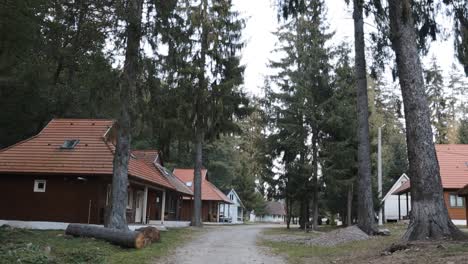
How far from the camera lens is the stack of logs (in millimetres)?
13583

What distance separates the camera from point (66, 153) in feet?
70.9

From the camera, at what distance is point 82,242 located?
14.1 m

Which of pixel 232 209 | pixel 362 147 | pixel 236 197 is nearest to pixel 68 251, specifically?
pixel 362 147

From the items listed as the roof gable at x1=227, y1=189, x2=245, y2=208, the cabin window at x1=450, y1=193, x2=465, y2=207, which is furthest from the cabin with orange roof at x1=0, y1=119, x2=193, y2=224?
the roof gable at x1=227, y1=189, x2=245, y2=208

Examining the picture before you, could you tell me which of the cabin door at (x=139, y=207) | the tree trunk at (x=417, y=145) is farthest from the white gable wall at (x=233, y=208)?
the tree trunk at (x=417, y=145)

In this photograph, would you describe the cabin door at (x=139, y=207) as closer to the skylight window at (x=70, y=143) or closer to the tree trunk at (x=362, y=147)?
the skylight window at (x=70, y=143)

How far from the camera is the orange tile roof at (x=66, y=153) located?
2048 cm

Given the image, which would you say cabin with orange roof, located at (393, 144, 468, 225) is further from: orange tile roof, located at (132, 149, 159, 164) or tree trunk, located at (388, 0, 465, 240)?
tree trunk, located at (388, 0, 465, 240)

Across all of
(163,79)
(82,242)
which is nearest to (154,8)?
(163,79)

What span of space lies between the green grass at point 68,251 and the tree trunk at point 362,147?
24.5 ft

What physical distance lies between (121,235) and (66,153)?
9.24 meters

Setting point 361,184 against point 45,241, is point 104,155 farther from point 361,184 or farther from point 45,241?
point 361,184

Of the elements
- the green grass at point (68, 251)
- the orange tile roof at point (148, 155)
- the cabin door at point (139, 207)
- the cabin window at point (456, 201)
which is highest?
the orange tile roof at point (148, 155)

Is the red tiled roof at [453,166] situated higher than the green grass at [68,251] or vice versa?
the red tiled roof at [453,166]
